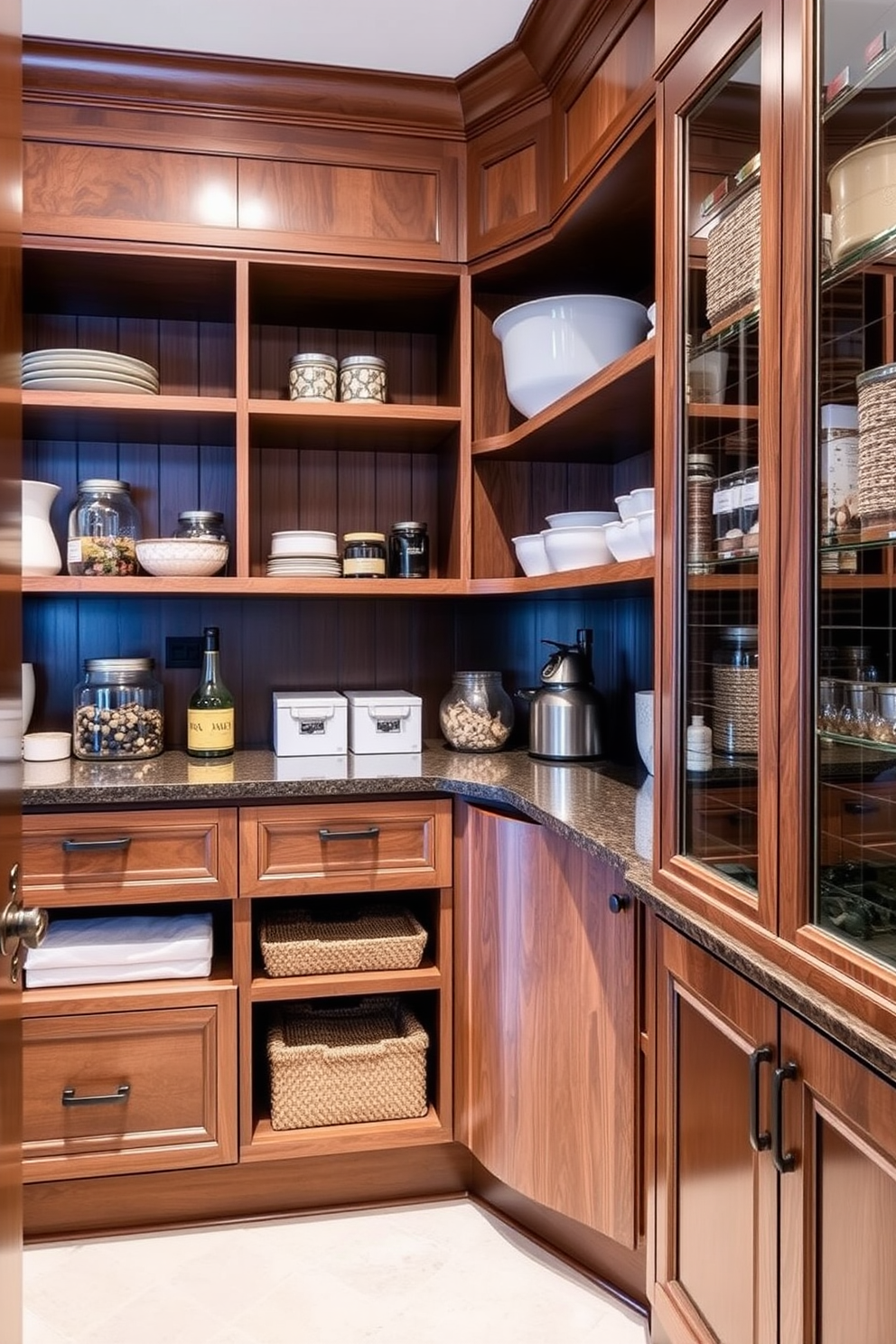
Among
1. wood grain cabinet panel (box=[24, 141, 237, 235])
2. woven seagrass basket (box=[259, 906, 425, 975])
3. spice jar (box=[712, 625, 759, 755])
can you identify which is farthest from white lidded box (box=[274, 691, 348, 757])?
spice jar (box=[712, 625, 759, 755])

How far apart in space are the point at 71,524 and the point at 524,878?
145 centimetres

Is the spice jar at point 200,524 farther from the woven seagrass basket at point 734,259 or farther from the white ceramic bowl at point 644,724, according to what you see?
the woven seagrass basket at point 734,259

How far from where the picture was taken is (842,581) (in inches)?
39.8

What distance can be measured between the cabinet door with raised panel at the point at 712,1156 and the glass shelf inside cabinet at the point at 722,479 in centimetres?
16

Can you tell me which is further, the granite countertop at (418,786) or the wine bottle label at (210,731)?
the wine bottle label at (210,731)

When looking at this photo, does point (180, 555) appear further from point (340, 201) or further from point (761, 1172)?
point (761, 1172)

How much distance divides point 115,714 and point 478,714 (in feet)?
3.01

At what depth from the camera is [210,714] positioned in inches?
94.3

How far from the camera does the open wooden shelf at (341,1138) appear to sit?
2.06 metres

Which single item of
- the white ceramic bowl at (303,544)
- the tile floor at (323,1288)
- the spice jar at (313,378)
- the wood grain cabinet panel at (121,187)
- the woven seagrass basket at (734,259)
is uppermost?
the wood grain cabinet panel at (121,187)

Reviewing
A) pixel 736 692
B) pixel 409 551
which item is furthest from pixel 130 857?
pixel 736 692

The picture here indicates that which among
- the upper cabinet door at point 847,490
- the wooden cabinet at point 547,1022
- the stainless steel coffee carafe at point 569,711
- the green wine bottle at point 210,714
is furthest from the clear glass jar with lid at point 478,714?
the upper cabinet door at point 847,490

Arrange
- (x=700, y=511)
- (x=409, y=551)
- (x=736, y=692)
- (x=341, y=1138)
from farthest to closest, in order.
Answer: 1. (x=409, y=551)
2. (x=341, y=1138)
3. (x=700, y=511)
4. (x=736, y=692)

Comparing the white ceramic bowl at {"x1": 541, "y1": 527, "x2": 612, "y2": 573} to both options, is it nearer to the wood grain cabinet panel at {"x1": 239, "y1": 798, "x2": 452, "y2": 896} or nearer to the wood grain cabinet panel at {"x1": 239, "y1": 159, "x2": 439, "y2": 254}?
the wood grain cabinet panel at {"x1": 239, "y1": 798, "x2": 452, "y2": 896}
